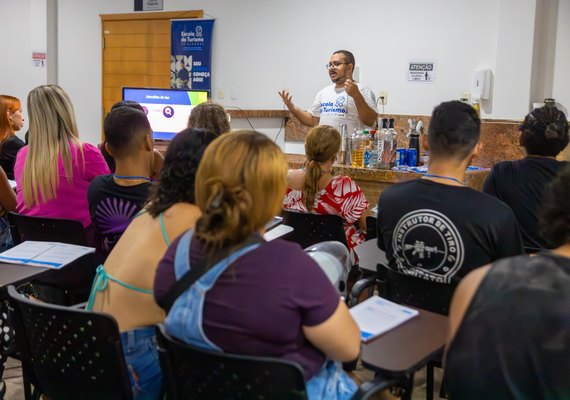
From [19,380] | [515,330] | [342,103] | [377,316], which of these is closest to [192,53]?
[342,103]

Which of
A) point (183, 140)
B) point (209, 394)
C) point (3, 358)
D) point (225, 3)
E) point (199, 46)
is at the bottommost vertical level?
point (3, 358)

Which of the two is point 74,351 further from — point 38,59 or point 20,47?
point 20,47

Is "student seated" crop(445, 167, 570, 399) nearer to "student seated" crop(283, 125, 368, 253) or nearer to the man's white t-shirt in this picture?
"student seated" crop(283, 125, 368, 253)

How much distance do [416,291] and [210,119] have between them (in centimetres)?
153

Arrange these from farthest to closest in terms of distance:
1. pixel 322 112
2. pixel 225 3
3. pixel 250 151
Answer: pixel 225 3 → pixel 322 112 → pixel 250 151

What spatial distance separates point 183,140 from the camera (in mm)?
1927

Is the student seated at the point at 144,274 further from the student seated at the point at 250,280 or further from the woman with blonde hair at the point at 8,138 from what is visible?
the woman with blonde hair at the point at 8,138

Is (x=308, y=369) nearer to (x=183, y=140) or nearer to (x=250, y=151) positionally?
(x=250, y=151)

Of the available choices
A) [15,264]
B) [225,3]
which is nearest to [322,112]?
[225,3]

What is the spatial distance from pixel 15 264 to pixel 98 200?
1.42 feet

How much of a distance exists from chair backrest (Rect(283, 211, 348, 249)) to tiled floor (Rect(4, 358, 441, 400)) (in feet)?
2.01

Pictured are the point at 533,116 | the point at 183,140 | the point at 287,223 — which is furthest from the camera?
the point at 287,223

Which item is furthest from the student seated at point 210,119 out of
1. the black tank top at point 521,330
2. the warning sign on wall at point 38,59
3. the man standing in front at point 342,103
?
the warning sign on wall at point 38,59

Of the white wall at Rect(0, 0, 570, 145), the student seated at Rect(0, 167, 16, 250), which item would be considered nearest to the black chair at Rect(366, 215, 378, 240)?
the student seated at Rect(0, 167, 16, 250)
